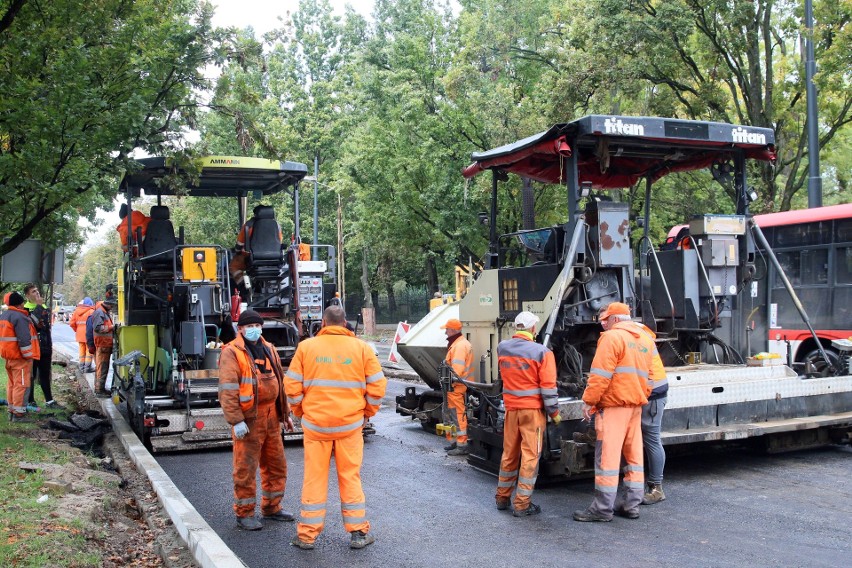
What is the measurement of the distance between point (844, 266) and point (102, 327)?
1353 centimetres

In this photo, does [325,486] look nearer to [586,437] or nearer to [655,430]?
[586,437]

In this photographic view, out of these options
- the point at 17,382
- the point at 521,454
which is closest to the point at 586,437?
the point at 521,454

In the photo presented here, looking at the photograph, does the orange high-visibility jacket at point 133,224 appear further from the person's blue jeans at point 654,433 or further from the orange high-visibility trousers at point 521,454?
the person's blue jeans at point 654,433

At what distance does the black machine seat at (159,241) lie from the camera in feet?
34.9

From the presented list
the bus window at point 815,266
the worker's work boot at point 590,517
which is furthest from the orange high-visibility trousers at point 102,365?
the bus window at point 815,266

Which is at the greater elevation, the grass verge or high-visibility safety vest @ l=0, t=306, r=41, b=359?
high-visibility safety vest @ l=0, t=306, r=41, b=359

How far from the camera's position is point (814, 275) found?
15414 mm

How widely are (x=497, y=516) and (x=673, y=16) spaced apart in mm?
14399

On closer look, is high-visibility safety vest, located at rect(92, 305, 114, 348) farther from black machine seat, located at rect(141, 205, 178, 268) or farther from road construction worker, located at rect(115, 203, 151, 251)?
black machine seat, located at rect(141, 205, 178, 268)

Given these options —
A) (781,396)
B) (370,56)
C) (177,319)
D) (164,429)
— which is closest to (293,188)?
(177,319)

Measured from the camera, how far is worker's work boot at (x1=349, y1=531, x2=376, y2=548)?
6043mm

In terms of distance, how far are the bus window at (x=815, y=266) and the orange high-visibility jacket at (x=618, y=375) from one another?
10.1 m

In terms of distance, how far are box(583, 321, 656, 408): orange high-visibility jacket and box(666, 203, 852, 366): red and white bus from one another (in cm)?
874

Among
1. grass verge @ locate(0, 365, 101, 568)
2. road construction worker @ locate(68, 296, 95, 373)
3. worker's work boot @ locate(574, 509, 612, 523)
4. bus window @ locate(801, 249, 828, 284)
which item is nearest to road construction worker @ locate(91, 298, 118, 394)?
road construction worker @ locate(68, 296, 95, 373)
